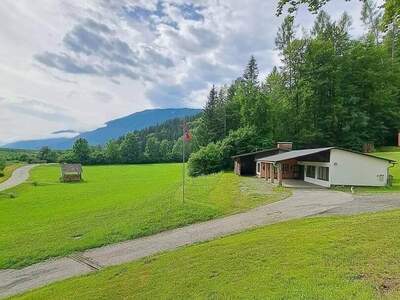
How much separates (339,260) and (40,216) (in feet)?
75.0

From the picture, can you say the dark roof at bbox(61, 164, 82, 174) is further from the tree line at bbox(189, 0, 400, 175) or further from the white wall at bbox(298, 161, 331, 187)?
the white wall at bbox(298, 161, 331, 187)

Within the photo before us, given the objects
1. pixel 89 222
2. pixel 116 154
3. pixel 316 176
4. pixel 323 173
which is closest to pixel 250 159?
pixel 316 176

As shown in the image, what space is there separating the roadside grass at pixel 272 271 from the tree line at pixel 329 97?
45621mm

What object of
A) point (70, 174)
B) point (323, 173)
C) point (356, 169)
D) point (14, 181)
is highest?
point (356, 169)

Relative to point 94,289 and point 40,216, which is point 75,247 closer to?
point 94,289

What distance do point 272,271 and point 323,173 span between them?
27.2 m

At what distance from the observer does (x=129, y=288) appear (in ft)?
31.4

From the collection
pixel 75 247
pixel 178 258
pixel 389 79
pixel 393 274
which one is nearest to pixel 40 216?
pixel 75 247

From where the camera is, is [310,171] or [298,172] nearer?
[310,171]

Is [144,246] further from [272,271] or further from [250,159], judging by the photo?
[250,159]

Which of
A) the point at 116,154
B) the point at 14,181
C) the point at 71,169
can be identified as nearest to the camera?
the point at 14,181

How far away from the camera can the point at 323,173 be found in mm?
34062

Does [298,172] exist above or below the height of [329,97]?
below

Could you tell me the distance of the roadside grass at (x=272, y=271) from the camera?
24.5 feet
